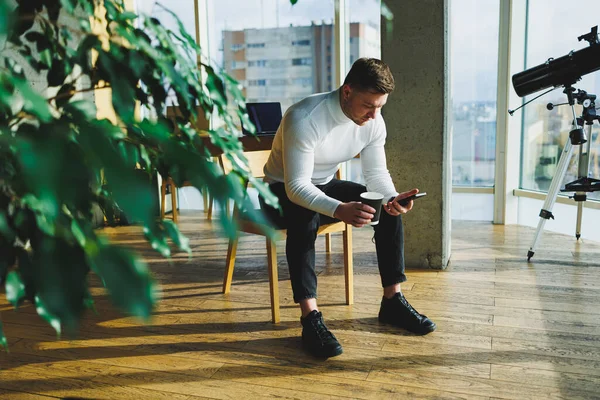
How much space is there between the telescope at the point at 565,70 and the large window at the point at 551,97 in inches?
28.5

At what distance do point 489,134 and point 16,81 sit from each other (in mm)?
3936

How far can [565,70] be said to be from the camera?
2.77 m

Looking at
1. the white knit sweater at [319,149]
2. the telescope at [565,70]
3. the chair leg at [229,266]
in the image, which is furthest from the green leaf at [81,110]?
the telescope at [565,70]

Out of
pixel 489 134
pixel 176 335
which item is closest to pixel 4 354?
pixel 176 335

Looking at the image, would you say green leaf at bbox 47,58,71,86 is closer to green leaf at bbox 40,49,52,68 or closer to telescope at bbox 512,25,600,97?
green leaf at bbox 40,49,52,68

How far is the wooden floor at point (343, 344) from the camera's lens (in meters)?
1.67

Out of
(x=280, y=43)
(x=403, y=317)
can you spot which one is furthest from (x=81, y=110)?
(x=280, y=43)

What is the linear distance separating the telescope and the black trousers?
4.38 ft

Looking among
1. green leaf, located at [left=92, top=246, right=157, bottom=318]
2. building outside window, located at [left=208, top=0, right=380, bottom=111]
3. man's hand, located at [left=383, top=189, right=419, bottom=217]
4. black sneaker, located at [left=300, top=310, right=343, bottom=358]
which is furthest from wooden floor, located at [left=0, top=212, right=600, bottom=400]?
building outside window, located at [left=208, top=0, right=380, bottom=111]

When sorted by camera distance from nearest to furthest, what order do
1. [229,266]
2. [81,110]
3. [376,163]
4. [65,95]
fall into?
[81,110] < [65,95] < [376,163] < [229,266]

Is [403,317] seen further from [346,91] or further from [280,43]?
[280,43]

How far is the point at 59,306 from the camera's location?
35 centimetres

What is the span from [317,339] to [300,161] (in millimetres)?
631

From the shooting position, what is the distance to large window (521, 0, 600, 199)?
355cm
